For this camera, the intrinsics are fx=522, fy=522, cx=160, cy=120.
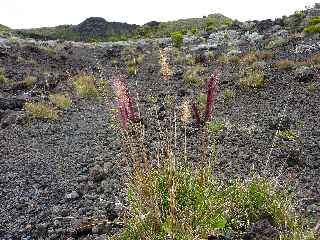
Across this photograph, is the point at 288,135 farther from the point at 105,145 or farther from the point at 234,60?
the point at 234,60

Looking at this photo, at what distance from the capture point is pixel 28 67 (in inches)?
718

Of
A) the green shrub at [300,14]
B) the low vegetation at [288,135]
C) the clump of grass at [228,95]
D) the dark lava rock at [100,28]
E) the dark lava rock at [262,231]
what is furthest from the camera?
the dark lava rock at [100,28]

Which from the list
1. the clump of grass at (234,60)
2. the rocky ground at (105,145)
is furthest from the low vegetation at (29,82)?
the clump of grass at (234,60)

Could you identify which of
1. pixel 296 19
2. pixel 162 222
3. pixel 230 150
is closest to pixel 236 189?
pixel 162 222

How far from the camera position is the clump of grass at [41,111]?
10.6 m

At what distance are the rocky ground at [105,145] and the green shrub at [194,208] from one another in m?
0.25

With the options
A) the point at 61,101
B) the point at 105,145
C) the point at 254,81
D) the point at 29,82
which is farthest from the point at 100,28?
the point at 105,145

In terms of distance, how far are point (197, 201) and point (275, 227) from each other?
2.49 feet

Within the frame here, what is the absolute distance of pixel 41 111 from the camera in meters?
10.7

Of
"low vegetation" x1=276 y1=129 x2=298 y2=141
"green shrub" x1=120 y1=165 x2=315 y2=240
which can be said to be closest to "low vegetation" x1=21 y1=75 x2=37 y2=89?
"low vegetation" x1=276 y1=129 x2=298 y2=141

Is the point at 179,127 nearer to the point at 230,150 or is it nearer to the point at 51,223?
the point at 230,150

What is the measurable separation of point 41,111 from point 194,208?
7.33 meters

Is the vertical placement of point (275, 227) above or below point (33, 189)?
above

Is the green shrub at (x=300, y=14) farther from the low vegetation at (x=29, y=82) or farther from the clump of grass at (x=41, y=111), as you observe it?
the clump of grass at (x=41, y=111)
